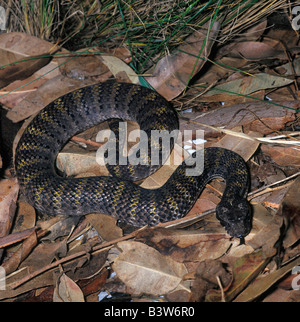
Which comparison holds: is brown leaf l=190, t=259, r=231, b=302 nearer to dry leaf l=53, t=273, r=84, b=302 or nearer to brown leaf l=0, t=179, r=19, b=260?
dry leaf l=53, t=273, r=84, b=302

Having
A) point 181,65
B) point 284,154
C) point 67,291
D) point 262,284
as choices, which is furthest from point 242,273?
point 181,65

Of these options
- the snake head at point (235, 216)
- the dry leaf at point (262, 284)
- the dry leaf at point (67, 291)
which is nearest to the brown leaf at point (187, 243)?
the snake head at point (235, 216)

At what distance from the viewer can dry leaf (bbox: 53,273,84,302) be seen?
163 inches

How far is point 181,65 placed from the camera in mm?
5789

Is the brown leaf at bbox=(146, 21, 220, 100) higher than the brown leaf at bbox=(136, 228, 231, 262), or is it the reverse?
the brown leaf at bbox=(146, 21, 220, 100)

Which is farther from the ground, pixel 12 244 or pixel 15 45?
pixel 15 45

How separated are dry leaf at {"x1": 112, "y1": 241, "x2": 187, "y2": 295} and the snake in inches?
28.1

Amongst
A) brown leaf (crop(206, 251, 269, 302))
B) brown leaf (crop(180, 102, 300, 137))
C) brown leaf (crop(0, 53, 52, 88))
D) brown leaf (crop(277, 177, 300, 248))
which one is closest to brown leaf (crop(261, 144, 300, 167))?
brown leaf (crop(180, 102, 300, 137))

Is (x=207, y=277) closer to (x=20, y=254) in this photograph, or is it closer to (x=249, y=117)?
(x=20, y=254)

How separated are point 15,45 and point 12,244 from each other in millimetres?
3134

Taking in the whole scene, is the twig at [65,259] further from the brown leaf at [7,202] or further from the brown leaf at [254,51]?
the brown leaf at [254,51]

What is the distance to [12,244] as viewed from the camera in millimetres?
4723

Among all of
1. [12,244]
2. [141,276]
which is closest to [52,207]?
[12,244]

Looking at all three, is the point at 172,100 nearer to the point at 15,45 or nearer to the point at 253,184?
the point at 253,184
